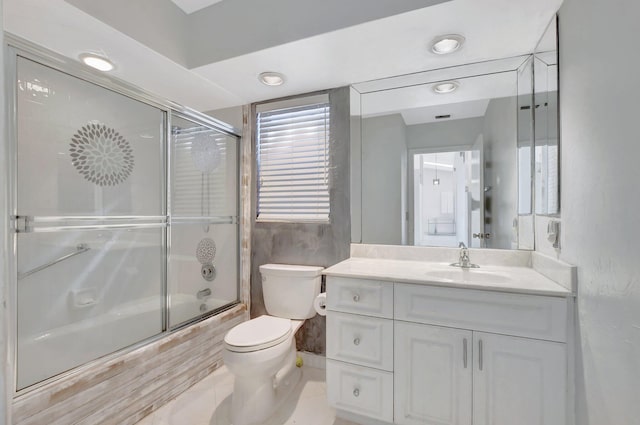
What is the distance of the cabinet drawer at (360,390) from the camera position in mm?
1543

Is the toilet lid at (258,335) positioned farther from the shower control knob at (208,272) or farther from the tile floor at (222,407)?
the shower control knob at (208,272)

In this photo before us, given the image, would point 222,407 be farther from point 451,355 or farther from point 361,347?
point 451,355

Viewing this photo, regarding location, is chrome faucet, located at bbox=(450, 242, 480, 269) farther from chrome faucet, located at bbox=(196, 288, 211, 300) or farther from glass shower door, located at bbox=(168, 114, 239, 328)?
chrome faucet, located at bbox=(196, 288, 211, 300)

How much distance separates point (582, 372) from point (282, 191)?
193 centimetres

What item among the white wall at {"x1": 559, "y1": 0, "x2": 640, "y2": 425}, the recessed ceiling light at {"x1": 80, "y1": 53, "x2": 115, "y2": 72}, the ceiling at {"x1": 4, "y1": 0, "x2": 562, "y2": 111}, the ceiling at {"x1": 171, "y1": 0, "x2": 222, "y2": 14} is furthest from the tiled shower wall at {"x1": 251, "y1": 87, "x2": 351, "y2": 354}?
the recessed ceiling light at {"x1": 80, "y1": 53, "x2": 115, "y2": 72}

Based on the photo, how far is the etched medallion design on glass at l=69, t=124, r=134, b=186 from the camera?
1676mm

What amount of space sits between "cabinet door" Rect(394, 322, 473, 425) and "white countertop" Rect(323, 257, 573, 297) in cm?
23

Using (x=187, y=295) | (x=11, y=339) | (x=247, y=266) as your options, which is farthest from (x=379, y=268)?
(x=11, y=339)

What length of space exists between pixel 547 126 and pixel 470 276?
0.83 meters

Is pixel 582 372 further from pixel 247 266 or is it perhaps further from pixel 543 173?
pixel 247 266

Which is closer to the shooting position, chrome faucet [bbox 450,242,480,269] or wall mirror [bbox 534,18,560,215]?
wall mirror [bbox 534,18,560,215]

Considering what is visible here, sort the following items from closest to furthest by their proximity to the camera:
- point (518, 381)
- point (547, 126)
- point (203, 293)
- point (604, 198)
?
point (604, 198), point (518, 381), point (547, 126), point (203, 293)

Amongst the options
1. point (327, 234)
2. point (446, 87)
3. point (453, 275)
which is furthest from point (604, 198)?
point (327, 234)

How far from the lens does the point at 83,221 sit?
1.68m
